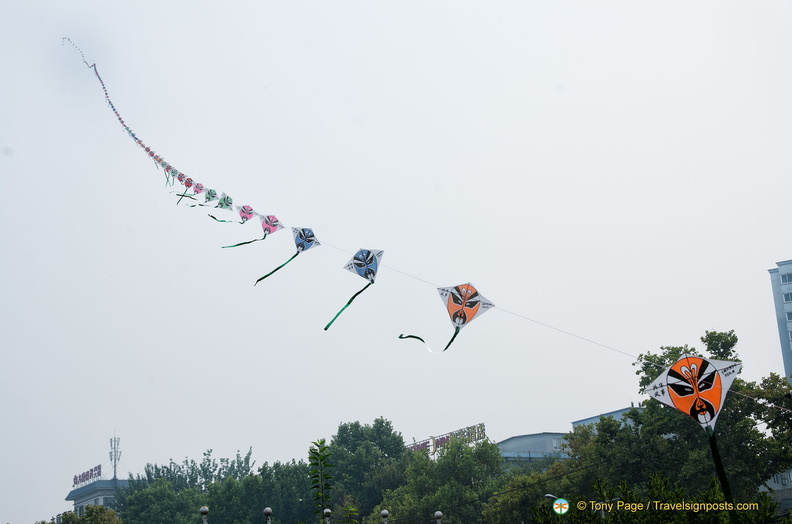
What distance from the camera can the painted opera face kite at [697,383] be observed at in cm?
1228

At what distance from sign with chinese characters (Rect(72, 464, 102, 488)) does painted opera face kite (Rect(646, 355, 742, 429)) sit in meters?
127

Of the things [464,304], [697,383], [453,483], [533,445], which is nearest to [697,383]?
[697,383]

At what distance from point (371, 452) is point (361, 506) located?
18.5 feet

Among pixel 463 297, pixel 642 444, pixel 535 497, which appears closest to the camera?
pixel 463 297

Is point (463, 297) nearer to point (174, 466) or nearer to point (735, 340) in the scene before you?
point (735, 340)

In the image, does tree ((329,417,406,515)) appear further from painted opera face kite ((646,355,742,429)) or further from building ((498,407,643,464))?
painted opera face kite ((646,355,742,429))

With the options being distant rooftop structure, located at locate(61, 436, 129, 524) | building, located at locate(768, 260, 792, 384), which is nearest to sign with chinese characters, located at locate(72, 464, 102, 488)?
distant rooftop structure, located at locate(61, 436, 129, 524)

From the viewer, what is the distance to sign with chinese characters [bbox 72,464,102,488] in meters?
125

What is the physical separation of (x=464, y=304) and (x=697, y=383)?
244 inches

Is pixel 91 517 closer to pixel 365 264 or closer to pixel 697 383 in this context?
pixel 365 264

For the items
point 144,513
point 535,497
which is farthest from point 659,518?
point 144,513

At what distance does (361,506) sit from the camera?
7256 centimetres

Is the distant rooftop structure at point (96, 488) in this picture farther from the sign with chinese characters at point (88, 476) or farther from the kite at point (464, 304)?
the kite at point (464, 304)

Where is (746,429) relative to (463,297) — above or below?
below
